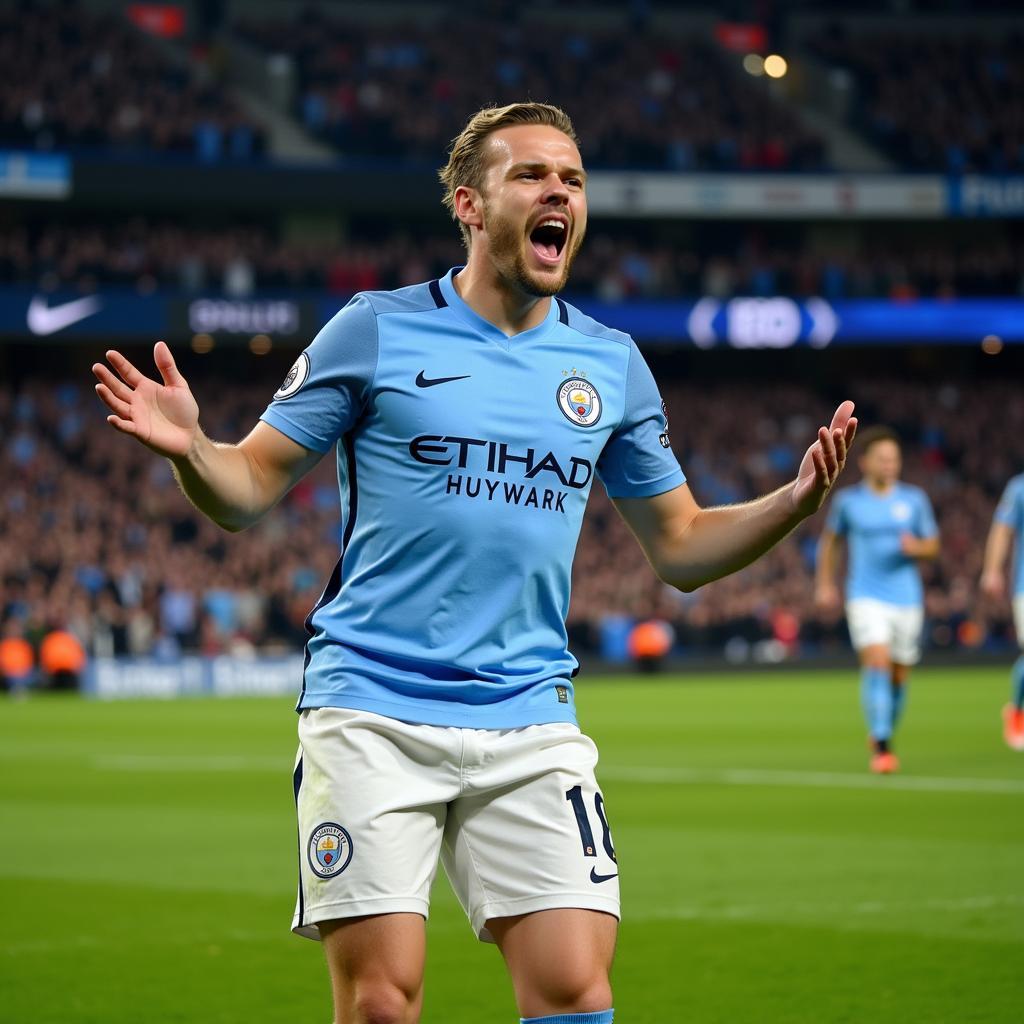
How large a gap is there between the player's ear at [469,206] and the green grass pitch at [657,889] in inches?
134

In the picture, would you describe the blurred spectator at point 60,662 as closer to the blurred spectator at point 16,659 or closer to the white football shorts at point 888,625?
the blurred spectator at point 16,659

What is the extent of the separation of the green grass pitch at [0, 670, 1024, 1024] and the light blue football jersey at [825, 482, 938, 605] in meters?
1.51

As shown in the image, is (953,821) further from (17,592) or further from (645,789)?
(17,592)

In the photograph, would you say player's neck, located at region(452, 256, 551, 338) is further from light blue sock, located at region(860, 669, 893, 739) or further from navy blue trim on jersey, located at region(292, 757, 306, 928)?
light blue sock, located at region(860, 669, 893, 739)

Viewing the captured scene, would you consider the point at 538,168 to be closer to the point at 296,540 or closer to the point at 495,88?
the point at 296,540

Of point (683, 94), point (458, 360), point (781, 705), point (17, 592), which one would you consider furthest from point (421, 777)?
point (683, 94)

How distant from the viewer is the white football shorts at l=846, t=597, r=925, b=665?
15.8 m

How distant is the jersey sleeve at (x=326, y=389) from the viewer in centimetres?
460

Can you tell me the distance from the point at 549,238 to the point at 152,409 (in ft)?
3.49

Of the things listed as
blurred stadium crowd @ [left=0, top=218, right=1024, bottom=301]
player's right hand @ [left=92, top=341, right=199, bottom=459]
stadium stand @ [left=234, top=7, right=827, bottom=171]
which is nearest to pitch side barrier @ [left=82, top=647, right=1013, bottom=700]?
blurred stadium crowd @ [left=0, top=218, right=1024, bottom=301]

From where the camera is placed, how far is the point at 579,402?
4770mm

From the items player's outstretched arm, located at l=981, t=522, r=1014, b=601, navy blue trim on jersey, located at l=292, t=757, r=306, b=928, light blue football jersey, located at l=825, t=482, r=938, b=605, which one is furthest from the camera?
player's outstretched arm, located at l=981, t=522, r=1014, b=601

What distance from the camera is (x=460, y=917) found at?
966cm

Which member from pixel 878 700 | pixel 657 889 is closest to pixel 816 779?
pixel 878 700
